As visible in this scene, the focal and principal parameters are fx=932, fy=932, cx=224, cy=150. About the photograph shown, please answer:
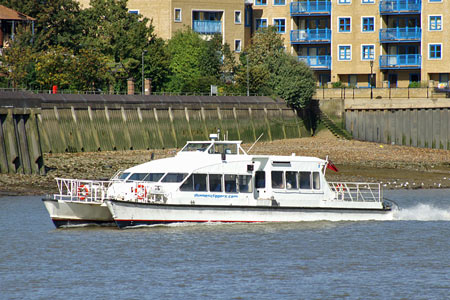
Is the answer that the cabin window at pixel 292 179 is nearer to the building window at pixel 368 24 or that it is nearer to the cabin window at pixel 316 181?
the cabin window at pixel 316 181

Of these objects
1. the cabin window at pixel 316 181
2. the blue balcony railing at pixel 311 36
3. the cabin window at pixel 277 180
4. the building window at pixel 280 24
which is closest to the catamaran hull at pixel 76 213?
the cabin window at pixel 277 180

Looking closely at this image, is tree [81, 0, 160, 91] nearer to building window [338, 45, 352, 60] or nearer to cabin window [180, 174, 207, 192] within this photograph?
building window [338, 45, 352, 60]

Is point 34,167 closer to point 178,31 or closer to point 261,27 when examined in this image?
point 178,31

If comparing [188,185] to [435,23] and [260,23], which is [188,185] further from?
[260,23]

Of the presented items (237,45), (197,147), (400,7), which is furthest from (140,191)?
(237,45)

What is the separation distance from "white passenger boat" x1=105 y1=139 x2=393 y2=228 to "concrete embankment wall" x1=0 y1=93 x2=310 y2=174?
17646mm

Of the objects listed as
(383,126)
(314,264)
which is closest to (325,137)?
(383,126)

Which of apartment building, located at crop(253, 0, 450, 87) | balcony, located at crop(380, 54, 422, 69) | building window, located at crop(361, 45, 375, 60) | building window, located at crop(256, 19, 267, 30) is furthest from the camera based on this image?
building window, located at crop(256, 19, 267, 30)

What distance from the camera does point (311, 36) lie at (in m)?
102

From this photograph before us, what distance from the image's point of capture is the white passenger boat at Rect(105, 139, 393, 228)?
35125mm

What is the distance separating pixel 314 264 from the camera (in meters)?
31.0

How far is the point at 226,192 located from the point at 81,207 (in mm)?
5615

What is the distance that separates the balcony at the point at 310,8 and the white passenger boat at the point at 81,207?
67.8 m

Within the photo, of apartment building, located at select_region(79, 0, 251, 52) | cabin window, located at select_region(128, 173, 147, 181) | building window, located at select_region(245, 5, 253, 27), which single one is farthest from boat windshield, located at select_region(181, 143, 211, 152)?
building window, located at select_region(245, 5, 253, 27)
